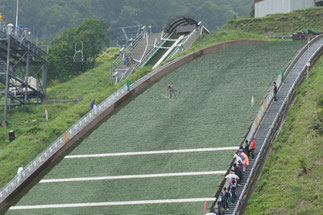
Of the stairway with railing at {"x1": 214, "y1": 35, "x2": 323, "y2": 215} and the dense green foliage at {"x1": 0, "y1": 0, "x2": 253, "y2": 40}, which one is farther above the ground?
the dense green foliage at {"x1": 0, "y1": 0, "x2": 253, "y2": 40}

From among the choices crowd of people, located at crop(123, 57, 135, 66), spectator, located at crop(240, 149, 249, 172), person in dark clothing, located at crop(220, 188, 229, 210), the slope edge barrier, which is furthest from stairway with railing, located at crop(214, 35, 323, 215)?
crowd of people, located at crop(123, 57, 135, 66)

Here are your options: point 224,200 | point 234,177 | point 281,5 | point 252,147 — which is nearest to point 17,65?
point 252,147

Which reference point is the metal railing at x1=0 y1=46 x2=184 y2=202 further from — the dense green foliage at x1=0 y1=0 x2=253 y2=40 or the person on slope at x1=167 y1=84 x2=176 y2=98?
the dense green foliage at x1=0 y1=0 x2=253 y2=40

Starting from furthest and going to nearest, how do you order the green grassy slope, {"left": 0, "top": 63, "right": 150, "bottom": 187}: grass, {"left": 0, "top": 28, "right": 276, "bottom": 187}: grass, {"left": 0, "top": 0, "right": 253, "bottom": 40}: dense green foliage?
{"left": 0, "top": 0, "right": 253, "bottom": 40}: dense green foliage → {"left": 0, "top": 28, "right": 276, "bottom": 187}: grass → {"left": 0, "top": 63, "right": 150, "bottom": 187}: grass → the green grassy slope

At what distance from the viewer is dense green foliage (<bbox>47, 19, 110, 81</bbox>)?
280ft

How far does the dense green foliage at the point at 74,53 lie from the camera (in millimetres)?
85250

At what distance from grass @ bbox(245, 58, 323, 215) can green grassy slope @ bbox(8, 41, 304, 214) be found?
96.0 inches

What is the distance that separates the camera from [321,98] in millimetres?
42031

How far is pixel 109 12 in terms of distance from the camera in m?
194

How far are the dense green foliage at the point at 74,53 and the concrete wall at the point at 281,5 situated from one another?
89.5 feet

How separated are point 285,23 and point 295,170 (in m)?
60.4

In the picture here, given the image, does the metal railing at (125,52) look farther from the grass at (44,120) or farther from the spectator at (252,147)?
the spectator at (252,147)

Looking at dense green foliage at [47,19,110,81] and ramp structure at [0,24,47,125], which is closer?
ramp structure at [0,24,47,125]

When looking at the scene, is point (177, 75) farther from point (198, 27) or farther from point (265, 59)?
point (198, 27)
